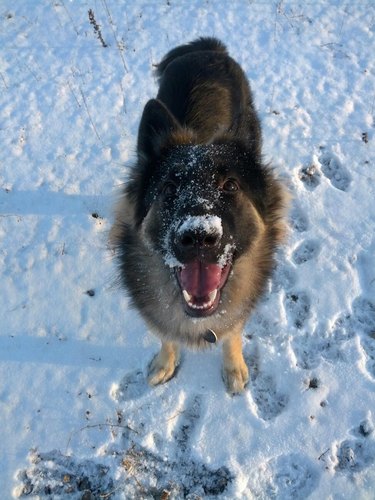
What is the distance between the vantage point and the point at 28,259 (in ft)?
13.5

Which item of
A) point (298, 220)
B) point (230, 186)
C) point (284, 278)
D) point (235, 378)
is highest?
point (230, 186)

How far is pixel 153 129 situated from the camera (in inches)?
108

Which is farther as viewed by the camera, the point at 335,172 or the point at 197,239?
the point at 335,172

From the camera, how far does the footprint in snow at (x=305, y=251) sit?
3982mm

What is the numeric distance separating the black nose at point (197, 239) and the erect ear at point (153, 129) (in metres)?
1.03

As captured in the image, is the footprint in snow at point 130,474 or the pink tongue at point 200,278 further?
the footprint in snow at point 130,474

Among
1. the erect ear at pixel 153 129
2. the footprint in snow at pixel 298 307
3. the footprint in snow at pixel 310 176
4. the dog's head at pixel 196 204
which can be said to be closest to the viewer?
the dog's head at pixel 196 204

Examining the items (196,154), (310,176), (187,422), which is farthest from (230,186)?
(310,176)

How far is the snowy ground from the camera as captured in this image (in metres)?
3.02

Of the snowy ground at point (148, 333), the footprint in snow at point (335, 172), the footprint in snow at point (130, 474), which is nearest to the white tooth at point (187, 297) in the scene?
the snowy ground at point (148, 333)

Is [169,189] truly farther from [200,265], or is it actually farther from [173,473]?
[173,473]

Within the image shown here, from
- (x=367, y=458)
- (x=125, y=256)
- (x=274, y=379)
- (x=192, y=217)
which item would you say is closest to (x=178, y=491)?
(x=274, y=379)

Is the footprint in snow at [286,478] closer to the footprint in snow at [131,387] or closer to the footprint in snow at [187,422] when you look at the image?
the footprint in snow at [187,422]

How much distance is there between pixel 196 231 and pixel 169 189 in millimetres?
582
